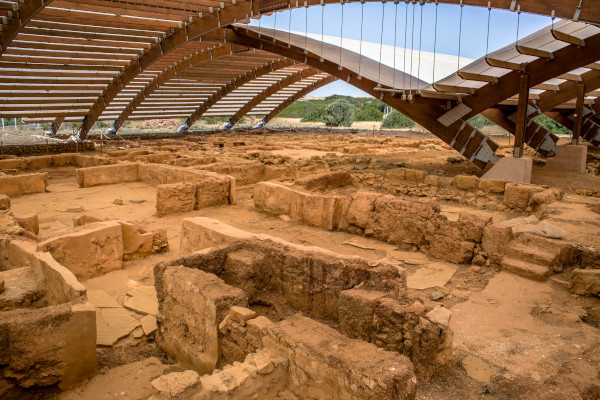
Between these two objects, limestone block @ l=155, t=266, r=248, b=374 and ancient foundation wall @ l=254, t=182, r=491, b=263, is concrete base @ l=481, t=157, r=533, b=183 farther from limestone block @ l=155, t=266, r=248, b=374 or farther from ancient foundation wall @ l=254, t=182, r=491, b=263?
limestone block @ l=155, t=266, r=248, b=374

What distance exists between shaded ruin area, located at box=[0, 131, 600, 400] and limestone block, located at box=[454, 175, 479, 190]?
8.10 feet

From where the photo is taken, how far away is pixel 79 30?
58.2ft

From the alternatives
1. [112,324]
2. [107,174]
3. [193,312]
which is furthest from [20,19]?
[193,312]

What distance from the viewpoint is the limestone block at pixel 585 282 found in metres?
Answer: 5.54

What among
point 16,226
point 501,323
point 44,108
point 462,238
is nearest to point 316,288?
point 501,323

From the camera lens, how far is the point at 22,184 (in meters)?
11.6

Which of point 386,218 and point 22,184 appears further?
point 22,184

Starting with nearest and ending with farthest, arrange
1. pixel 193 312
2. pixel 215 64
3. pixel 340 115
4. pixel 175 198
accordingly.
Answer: pixel 193 312
pixel 175 198
pixel 215 64
pixel 340 115

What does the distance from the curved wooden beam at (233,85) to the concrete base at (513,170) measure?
58.5 ft

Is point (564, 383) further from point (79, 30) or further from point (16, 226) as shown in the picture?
point (79, 30)

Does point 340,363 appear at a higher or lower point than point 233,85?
lower

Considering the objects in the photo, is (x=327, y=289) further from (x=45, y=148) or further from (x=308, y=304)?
(x=45, y=148)

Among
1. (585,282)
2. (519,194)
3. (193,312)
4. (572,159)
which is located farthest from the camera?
(572,159)

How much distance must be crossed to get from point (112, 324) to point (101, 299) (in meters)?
0.75
